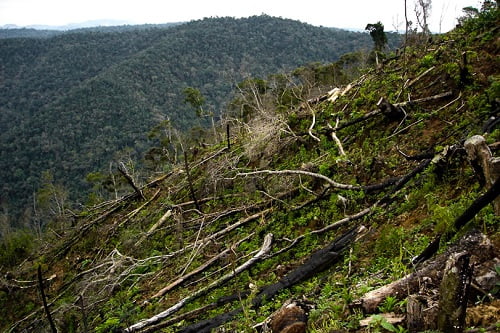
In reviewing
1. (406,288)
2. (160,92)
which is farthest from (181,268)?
(160,92)

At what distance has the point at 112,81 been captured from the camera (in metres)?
70.4

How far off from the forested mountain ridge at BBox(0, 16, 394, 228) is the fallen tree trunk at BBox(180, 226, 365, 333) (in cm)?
3645

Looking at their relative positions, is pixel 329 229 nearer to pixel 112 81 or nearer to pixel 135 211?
pixel 135 211

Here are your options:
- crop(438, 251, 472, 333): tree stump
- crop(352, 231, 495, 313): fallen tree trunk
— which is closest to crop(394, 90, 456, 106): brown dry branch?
crop(352, 231, 495, 313): fallen tree trunk

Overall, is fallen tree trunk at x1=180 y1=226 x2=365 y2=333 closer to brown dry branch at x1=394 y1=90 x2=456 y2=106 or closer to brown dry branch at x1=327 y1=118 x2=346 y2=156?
brown dry branch at x1=327 y1=118 x2=346 y2=156

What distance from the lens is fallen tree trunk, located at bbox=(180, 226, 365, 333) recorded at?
176 inches

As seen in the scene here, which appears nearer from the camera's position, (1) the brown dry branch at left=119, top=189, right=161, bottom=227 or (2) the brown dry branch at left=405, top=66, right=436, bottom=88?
(2) the brown dry branch at left=405, top=66, right=436, bottom=88

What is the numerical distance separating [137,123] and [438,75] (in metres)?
57.5

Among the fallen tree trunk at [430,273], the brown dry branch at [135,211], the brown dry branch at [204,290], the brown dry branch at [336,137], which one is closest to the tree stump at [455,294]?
the fallen tree trunk at [430,273]

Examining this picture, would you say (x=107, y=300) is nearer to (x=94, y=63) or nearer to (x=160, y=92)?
(x=160, y=92)

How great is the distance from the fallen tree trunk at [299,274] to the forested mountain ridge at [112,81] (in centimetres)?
3645

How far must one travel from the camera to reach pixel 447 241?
3016mm

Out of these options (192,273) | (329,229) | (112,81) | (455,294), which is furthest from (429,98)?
(112,81)

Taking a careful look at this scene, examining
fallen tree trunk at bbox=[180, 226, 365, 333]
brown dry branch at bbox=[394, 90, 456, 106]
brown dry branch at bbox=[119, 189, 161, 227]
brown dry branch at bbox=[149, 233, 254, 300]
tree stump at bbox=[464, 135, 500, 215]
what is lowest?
brown dry branch at bbox=[119, 189, 161, 227]
